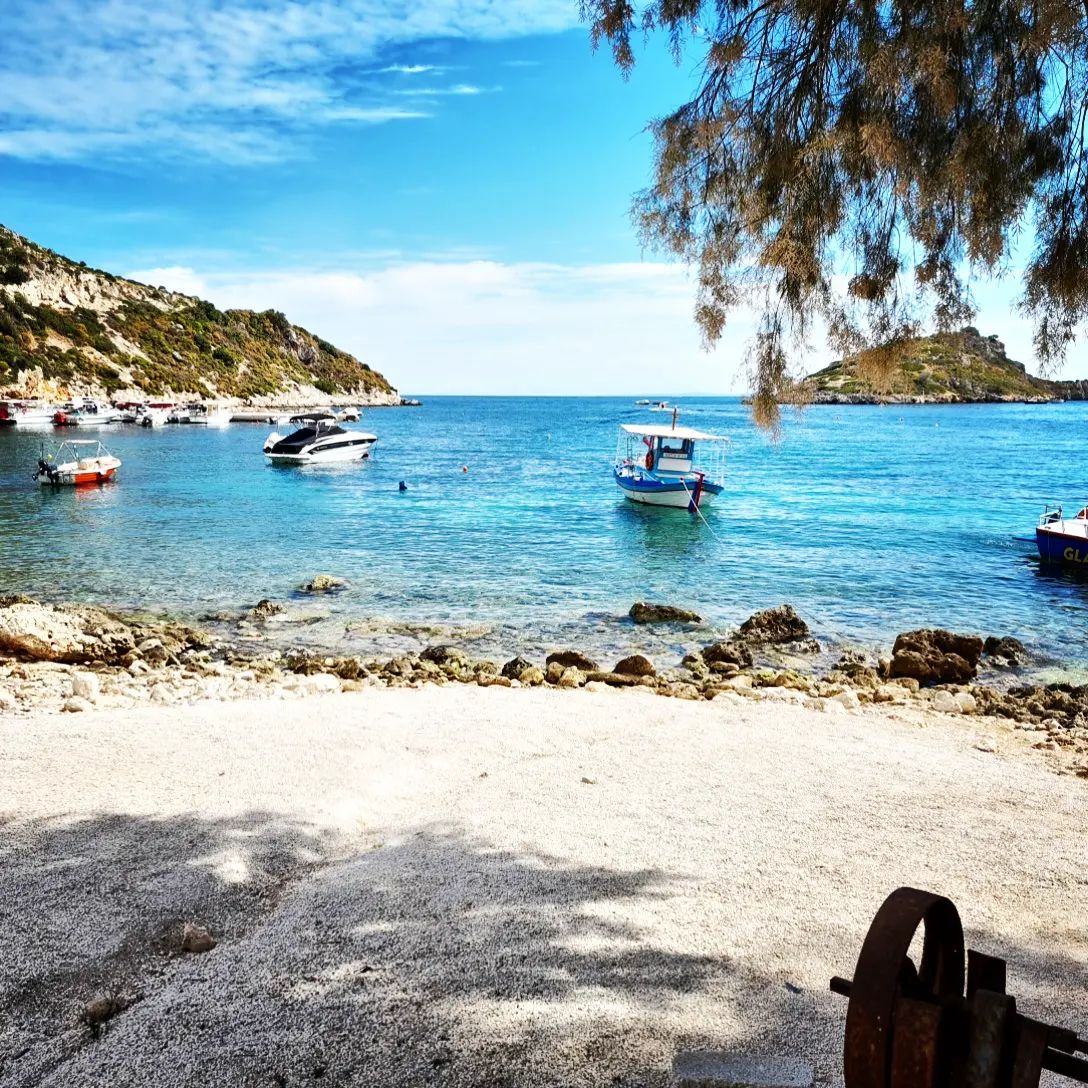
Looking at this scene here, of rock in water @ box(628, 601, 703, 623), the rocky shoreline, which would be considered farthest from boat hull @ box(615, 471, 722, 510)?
the rocky shoreline

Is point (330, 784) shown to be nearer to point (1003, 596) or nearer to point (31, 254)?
point (1003, 596)

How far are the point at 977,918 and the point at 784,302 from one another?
413 cm

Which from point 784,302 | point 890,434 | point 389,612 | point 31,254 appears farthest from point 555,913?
point 31,254

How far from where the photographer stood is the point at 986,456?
2635 inches

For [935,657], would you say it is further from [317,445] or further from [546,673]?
[317,445]

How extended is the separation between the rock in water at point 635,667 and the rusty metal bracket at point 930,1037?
1097 cm

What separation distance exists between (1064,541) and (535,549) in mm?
14753

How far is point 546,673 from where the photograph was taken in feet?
41.2

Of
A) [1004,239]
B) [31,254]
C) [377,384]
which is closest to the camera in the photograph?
[1004,239]

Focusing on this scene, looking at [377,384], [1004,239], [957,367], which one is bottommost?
[957,367]

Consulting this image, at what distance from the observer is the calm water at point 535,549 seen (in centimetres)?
1775

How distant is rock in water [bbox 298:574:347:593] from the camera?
65.1 feet

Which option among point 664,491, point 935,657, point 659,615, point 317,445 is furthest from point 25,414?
point 935,657

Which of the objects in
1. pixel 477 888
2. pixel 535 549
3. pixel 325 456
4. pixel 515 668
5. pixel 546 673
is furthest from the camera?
pixel 325 456
